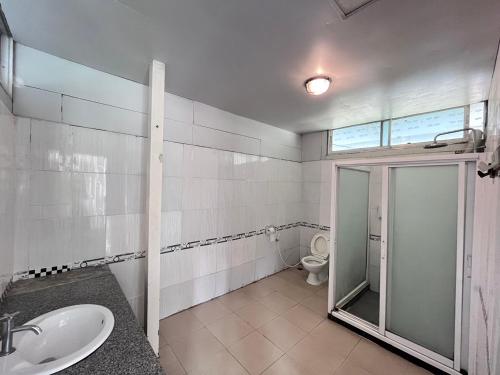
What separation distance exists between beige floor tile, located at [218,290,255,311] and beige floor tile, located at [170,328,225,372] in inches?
19.4

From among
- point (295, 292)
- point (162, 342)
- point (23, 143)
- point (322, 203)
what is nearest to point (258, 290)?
point (295, 292)

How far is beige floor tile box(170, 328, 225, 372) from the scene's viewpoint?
169 cm

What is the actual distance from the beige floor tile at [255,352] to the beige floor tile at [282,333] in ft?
0.21

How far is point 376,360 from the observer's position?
1.75 m

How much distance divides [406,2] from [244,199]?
2.36 metres

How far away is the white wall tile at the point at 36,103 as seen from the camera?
1.44m

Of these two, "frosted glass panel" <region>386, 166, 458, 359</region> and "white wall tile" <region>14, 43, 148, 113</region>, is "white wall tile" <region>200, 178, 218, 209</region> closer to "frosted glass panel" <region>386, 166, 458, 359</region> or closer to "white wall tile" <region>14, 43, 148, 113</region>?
"white wall tile" <region>14, 43, 148, 113</region>

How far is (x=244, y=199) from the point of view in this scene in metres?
2.94

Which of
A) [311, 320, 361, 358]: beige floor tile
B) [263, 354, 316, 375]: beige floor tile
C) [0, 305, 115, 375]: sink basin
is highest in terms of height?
[0, 305, 115, 375]: sink basin

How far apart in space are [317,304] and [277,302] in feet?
1.64

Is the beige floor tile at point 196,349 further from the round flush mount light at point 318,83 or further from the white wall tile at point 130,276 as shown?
the round flush mount light at point 318,83

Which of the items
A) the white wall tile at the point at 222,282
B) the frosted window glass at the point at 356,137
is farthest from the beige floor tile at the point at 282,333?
the frosted window glass at the point at 356,137

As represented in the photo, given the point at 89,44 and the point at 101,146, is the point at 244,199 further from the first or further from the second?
the point at 89,44

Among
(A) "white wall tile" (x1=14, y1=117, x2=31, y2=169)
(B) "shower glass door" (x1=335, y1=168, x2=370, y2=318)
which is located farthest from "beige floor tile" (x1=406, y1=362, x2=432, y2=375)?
(A) "white wall tile" (x1=14, y1=117, x2=31, y2=169)
